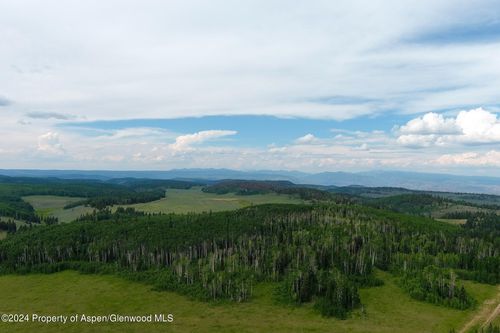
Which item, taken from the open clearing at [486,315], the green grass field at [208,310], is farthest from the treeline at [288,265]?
the green grass field at [208,310]

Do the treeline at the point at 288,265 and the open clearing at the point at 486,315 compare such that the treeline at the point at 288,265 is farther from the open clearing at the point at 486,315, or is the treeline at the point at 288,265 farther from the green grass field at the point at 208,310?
the green grass field at the point at 208,310

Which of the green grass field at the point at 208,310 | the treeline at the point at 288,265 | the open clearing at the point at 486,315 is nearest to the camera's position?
the open clearing at the point at 486,315

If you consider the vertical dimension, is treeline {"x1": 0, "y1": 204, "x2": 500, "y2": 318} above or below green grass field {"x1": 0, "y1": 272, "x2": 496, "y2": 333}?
above

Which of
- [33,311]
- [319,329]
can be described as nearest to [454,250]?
[319,329]

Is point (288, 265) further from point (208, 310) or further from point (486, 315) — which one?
point (486, 315)

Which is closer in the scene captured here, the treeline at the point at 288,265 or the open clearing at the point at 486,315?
the open clearing at the point at 486,315

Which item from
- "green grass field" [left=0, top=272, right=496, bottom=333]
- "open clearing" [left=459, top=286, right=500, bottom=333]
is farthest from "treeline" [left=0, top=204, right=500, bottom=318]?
"green grass field" [left=0, top=272, right=496, bottom=333]

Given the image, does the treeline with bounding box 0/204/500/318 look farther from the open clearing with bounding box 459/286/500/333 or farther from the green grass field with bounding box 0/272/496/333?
the green grass field with bounding box 0/272/496/333

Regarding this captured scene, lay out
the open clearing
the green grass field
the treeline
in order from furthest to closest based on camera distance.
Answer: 1. the treeline
2. the green grass field
3. the open clearing

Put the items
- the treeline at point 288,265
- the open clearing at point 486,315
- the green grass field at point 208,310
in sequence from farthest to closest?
the treeline at point 288,265 < the green grass field at point 208,310 < the open clearing at point 486,315
